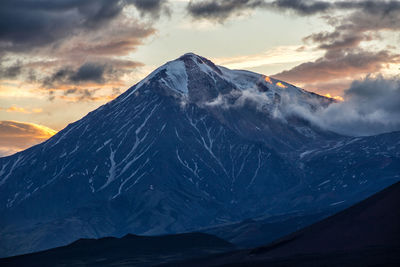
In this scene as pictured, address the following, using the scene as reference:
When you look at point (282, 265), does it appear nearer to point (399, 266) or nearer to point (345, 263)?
point (345, 263)

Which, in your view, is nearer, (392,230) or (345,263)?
(345,263)

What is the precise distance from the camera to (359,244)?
200 meters

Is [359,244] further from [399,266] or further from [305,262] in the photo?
[399,266]

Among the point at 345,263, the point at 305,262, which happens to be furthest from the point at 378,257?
the point at 305,262

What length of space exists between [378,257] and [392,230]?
77.0 feet

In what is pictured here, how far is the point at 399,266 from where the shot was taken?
165m

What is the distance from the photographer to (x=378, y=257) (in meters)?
178

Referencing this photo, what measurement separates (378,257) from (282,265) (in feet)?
92.1

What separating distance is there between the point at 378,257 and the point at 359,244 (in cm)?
2225

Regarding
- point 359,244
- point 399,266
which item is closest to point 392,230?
point 359,244

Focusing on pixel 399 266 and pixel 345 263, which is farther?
pixel 345 263

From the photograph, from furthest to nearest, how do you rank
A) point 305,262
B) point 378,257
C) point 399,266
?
point 305,262 < point 378,257 < point 399,266

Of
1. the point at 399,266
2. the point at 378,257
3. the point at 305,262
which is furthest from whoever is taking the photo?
the point at 305,262

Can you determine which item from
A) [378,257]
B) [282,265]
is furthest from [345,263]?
[282,265]
